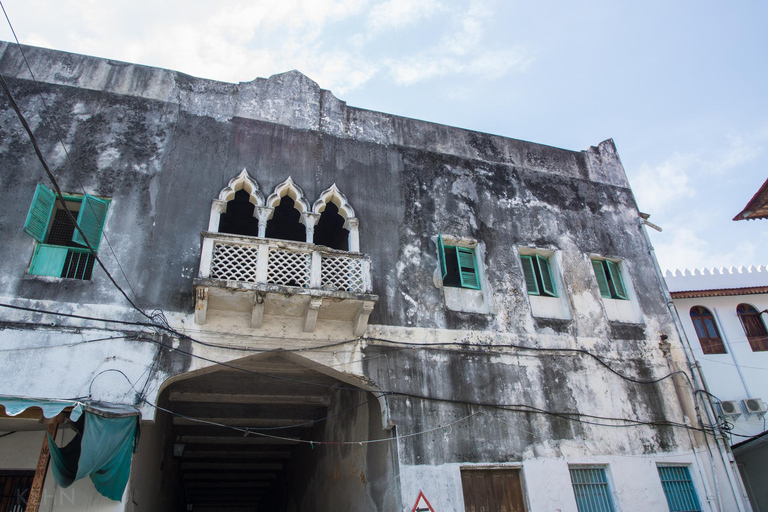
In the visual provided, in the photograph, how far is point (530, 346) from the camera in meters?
10.5

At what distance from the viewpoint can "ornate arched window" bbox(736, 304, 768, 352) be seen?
590 inches

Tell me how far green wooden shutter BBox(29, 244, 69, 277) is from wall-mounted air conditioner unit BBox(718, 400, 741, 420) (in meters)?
14.9

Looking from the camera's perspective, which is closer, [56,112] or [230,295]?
[230,295]

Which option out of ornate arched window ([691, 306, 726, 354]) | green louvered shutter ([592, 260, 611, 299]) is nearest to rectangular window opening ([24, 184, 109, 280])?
green louvered shutter ([592, 260, 611, 299])

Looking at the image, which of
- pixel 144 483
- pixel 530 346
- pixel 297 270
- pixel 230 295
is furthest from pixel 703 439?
pixel 144 483

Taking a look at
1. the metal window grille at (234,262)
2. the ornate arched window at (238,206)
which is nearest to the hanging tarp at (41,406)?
the metal window grille at (234,262)

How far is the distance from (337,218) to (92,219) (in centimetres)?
469

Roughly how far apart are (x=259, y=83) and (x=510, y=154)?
19.4 ft

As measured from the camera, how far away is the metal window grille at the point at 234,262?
883cm

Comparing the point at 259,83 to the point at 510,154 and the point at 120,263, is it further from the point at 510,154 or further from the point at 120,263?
the point at 510,154

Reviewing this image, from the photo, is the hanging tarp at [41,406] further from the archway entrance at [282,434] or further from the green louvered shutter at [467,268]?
the green louvered shutter at [467,268]

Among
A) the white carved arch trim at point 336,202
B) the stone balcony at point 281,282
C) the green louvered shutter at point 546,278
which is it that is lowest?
the stone balcony at point 281,282

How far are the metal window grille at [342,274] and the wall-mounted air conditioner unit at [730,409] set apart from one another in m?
10.5

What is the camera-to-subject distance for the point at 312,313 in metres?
8.98
